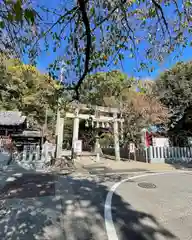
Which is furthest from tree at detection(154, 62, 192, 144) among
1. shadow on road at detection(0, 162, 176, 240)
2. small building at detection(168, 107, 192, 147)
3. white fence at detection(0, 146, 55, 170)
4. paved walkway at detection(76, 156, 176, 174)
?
shadow on road at detection(0, 162, 176, 240)

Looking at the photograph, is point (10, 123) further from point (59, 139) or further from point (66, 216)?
point (66, 216)

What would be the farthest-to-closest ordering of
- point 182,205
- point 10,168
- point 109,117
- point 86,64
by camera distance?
point 109,117 → point 10,168 → point 182,205 → point 86,64

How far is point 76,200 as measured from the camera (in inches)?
188

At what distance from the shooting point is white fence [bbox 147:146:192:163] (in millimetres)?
13008

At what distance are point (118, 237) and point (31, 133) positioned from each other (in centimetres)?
1479

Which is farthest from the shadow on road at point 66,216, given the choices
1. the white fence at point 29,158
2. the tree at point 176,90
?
the tree at point 176,90

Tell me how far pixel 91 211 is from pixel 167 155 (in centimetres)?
1061

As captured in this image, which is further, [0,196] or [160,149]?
[160,149]

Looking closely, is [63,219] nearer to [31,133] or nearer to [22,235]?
[22,235]

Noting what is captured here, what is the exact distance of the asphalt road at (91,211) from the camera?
3047mm

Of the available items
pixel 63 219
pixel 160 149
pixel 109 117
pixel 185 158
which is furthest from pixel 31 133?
pixel 63 219

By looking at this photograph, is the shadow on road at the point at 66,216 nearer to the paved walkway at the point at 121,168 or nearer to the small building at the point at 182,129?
the paved walkway at the point at 121,168

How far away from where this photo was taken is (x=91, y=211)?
4016 millimetres

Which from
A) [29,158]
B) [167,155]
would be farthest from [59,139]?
Answer: [167,155]
